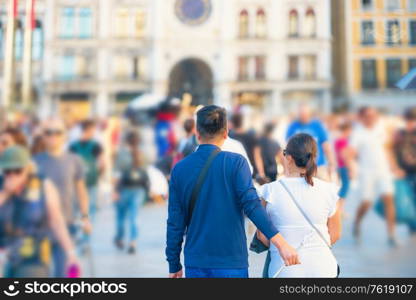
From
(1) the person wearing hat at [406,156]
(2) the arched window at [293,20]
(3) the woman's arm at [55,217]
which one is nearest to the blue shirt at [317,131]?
(1) the person wearing hat at [406,156]

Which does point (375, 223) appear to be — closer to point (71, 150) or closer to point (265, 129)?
point (265, 129)

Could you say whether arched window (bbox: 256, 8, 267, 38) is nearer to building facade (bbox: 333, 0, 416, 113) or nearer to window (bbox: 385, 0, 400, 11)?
building facade (bbox: 333, 0, 416, 113)

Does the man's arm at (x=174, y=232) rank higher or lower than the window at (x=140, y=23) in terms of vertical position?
lower

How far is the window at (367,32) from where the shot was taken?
166 inches

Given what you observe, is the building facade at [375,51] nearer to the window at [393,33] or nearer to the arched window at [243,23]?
the window at [393,33]

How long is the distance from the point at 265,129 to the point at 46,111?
1.91 meters

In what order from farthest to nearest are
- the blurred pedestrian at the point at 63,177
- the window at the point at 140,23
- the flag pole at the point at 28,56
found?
1. the window at the point at 140,23
2. the flag pole at the point at 28,56
3. the blurred pedestrian at the point at 63,177

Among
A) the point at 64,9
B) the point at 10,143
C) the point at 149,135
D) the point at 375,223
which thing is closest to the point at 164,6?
the point at 64,9

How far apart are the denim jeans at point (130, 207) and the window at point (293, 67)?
1.74 m

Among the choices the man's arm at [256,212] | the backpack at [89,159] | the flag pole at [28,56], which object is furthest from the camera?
the flag pole at [28,56]

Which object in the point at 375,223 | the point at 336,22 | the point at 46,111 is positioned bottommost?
the point at 375,223

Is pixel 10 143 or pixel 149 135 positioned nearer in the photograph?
pixel 10 143

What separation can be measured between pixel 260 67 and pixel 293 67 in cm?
32

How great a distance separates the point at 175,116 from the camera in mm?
4152
